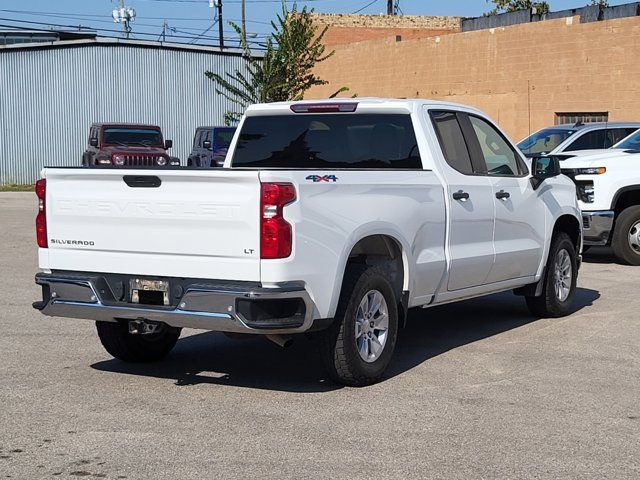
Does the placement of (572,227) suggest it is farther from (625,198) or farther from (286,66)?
(286,66)

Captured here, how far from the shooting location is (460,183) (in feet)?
29.6

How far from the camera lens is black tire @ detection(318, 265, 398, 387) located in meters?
7.54

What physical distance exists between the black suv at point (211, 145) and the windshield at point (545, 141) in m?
12.3

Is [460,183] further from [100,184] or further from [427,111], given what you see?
[100,184]

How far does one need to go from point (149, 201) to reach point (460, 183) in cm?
278

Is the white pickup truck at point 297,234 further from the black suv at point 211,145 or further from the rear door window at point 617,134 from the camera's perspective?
the black suv at point 211,145

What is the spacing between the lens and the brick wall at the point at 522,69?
3059 centimetres

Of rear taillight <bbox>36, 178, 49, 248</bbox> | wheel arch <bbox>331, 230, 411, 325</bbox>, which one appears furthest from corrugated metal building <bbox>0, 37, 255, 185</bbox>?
wheel arch <bbox>331, 230, 411, 325</bbox>

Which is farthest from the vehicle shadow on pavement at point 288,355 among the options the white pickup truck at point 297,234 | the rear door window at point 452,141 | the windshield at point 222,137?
the windshield at point 222,137

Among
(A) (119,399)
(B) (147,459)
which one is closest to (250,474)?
(B) (147,459)

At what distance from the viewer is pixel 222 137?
31.3 m

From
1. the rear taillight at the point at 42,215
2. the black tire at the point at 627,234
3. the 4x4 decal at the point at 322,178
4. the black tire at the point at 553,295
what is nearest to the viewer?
the 4x4 decal at the point at 322,178

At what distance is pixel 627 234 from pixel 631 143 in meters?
1.82

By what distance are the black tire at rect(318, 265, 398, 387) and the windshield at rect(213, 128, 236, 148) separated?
2348 centimetres
